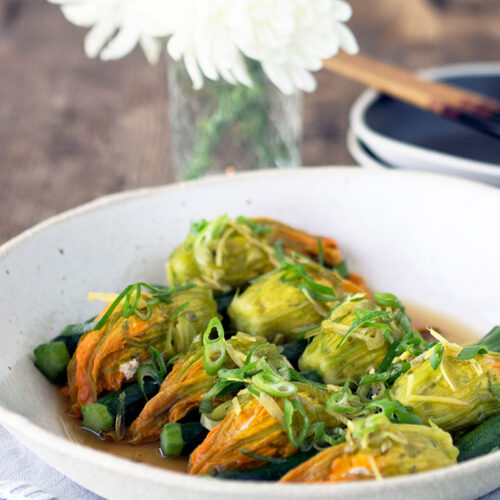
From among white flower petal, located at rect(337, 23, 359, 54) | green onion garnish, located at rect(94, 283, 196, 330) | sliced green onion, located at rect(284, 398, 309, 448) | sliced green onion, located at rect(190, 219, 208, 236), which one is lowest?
sliced green onion, located at rect(284, 398, 309, 448)

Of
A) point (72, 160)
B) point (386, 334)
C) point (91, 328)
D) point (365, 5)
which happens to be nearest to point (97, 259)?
point (91, 328)

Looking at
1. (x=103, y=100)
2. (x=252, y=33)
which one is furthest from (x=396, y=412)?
(x=103, y=100)

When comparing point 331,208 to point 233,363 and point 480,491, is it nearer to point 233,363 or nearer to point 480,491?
point 233,363

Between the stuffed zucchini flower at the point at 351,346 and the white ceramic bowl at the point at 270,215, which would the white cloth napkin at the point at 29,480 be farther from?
the stuffed zucchini flower at the point at 351,346

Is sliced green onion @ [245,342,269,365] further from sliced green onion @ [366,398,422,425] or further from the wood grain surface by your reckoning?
the wood grain surface

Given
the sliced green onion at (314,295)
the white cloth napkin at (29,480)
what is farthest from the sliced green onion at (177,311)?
the white cloth napkin at (29,480)

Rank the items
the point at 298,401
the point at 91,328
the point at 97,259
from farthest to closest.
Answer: the point at 97,259 → the point at 91,328 → the point at 298,401

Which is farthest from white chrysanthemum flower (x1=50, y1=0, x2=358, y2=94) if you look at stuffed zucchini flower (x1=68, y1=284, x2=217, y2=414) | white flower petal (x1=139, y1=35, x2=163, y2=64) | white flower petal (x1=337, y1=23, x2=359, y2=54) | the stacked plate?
stuffed zucchini flower (x1=68, y1=284, x2=217, y2=414)
